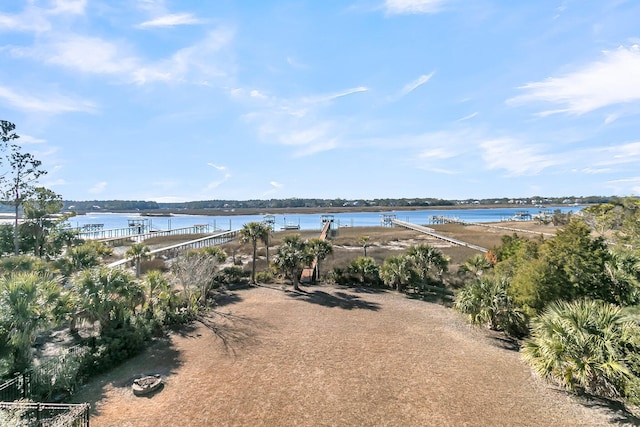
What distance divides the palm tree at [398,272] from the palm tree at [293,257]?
5.56 meters

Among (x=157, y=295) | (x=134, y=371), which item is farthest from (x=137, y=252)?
(x=134, y=371)

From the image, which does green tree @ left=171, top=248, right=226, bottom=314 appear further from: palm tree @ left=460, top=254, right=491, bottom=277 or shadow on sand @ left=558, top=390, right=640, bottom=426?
palm tree @ left=460, top=254, right=491, bottom=277

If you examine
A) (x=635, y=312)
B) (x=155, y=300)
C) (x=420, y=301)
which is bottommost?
(x=420, y=301)

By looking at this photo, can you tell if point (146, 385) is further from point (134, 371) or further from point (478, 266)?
point (478, 266)

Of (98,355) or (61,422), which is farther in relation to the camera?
(98,355)

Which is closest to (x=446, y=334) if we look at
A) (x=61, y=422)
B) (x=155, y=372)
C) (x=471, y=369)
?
(x=471, y=369)

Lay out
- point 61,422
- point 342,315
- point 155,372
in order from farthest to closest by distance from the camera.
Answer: point 342,315
point 155,372
point 61,422

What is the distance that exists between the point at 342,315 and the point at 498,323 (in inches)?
286

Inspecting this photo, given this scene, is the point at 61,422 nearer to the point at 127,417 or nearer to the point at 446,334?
the point at 127,417

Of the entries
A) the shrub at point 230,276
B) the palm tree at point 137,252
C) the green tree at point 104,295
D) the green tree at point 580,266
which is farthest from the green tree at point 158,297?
the green tree at point 580,266

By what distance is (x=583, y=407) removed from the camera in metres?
8.49

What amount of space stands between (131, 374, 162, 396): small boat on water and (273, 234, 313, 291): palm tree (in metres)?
13.0

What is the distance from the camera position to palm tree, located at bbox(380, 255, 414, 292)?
21.8m

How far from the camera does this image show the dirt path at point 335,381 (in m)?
8.02
